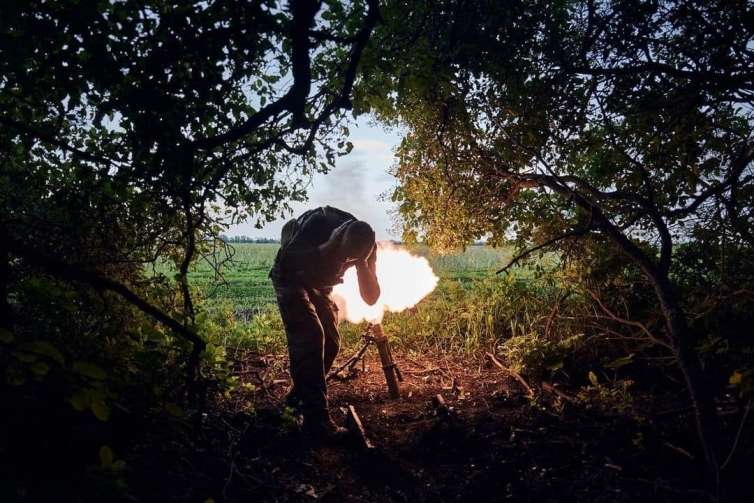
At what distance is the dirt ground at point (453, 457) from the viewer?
11.6ft

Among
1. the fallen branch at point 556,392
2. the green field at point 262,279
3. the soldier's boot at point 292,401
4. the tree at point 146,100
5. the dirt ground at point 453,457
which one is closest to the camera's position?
the tree at point 146,100

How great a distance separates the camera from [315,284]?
5.22 metres

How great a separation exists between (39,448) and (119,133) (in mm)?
2647

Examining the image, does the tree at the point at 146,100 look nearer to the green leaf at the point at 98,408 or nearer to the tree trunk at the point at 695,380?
the green leaf at the point at 98,408

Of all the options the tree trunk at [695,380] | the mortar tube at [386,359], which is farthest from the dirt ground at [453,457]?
the tree trunk at [695,380]

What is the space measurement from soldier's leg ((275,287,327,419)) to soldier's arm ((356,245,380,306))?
2.36 feet

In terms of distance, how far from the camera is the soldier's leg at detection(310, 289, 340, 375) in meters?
5.46

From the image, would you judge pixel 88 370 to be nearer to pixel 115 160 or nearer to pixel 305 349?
pixel 115 160

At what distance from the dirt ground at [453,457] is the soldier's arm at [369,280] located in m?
1.50

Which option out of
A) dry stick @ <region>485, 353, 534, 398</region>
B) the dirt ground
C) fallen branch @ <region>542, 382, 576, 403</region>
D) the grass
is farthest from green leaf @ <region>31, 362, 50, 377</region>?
the grass

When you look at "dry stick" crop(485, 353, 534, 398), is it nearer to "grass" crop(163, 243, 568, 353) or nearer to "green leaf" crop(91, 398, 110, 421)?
"grass" crop(163, 243, 568, 353)

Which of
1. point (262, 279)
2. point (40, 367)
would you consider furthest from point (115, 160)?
point (262, 279)

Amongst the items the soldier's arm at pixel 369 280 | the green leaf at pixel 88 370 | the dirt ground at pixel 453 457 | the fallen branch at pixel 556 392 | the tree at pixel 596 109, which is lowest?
the dirt ground at pixel 453 457

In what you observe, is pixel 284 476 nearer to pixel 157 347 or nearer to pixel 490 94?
pixel 157 347
